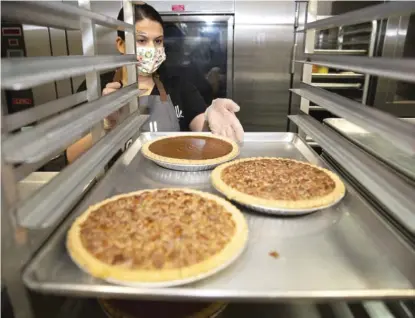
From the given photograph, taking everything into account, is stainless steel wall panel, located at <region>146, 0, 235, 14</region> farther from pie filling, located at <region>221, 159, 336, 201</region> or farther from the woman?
pie filling, located at <region>221, 159, 336, 201</region>

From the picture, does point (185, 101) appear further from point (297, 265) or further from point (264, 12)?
point (297, 265)

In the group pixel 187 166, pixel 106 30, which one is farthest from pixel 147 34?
pixel 187 166

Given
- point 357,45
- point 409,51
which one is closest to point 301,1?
point 357,45

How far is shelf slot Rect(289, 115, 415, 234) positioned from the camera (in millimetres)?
809

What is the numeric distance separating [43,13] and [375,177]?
3.25 ft

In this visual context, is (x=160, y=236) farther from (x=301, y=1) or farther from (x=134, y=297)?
(x=301, y=1)

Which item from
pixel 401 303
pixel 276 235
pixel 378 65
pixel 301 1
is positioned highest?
pixel 301 1

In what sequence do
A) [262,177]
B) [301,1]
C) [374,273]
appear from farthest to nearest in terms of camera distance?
[301,1], [262,177], [374,273]

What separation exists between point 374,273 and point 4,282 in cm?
84

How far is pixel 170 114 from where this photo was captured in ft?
7.98

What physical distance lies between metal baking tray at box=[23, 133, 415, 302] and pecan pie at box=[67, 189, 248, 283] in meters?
0.04

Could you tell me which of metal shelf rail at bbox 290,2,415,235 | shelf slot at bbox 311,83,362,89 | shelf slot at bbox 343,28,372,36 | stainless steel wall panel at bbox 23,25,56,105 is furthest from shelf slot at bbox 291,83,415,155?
stainless steel wall panel at bbox 23,25,56,105

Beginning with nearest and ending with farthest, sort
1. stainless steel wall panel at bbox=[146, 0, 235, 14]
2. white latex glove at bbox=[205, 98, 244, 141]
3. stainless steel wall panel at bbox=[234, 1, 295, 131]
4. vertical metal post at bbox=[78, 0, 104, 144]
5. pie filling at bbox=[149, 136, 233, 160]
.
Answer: vertical metal post at bbox=[78, 0, 104, 144] → pie filling at bbox=[149, 136, 233, 160] → white latex glove at bbox=[205, 98, 244, 141] → stainless steel wall panel at bbox=[146, 0, 235, 14] → stainless steel wall panel at bbox=[234, 1, 295, 131]

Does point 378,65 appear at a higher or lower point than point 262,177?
higher
